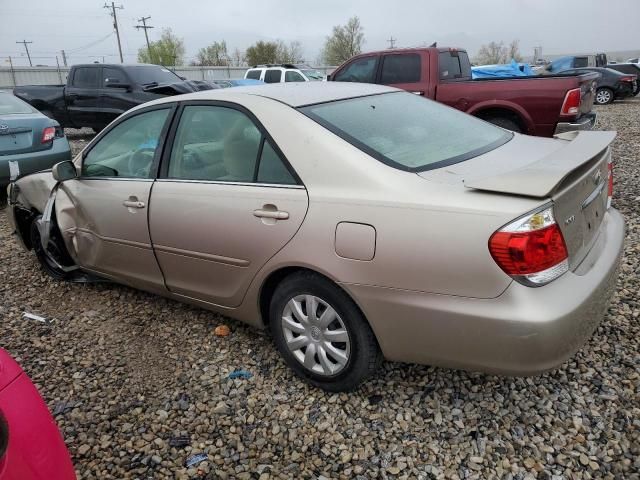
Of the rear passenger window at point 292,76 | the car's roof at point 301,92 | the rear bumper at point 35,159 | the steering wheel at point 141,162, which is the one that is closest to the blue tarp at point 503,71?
the rear passenger window at point 292,76

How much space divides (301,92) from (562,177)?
1.55m

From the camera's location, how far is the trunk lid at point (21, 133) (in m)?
5.98

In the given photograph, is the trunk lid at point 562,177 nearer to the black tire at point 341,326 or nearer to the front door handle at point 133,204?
the black tire at point 341,326

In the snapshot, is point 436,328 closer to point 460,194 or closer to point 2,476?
point 460,194

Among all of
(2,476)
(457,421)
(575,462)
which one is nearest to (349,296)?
(457,421)

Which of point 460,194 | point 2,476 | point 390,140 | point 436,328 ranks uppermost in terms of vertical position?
point 390,140

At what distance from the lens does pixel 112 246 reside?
11.0 ft

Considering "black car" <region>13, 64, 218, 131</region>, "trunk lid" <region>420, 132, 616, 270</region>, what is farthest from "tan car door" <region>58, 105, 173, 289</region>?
"black car" <region>13, 64, 218, 131</region>

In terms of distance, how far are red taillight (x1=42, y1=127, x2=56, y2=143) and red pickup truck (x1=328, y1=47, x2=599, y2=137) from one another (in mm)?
4663

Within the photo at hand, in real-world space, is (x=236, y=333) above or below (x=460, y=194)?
below

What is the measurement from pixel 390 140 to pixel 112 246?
204 centimetres

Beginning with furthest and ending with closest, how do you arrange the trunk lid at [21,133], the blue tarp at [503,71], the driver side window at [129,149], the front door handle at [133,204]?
the blue tarp at [503,71]
the trunk lid at [21,133]
the driver side window at [129,149]
the front door handle at [133,204]

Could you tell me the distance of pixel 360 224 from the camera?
2.11m

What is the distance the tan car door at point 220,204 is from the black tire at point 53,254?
1.37m
